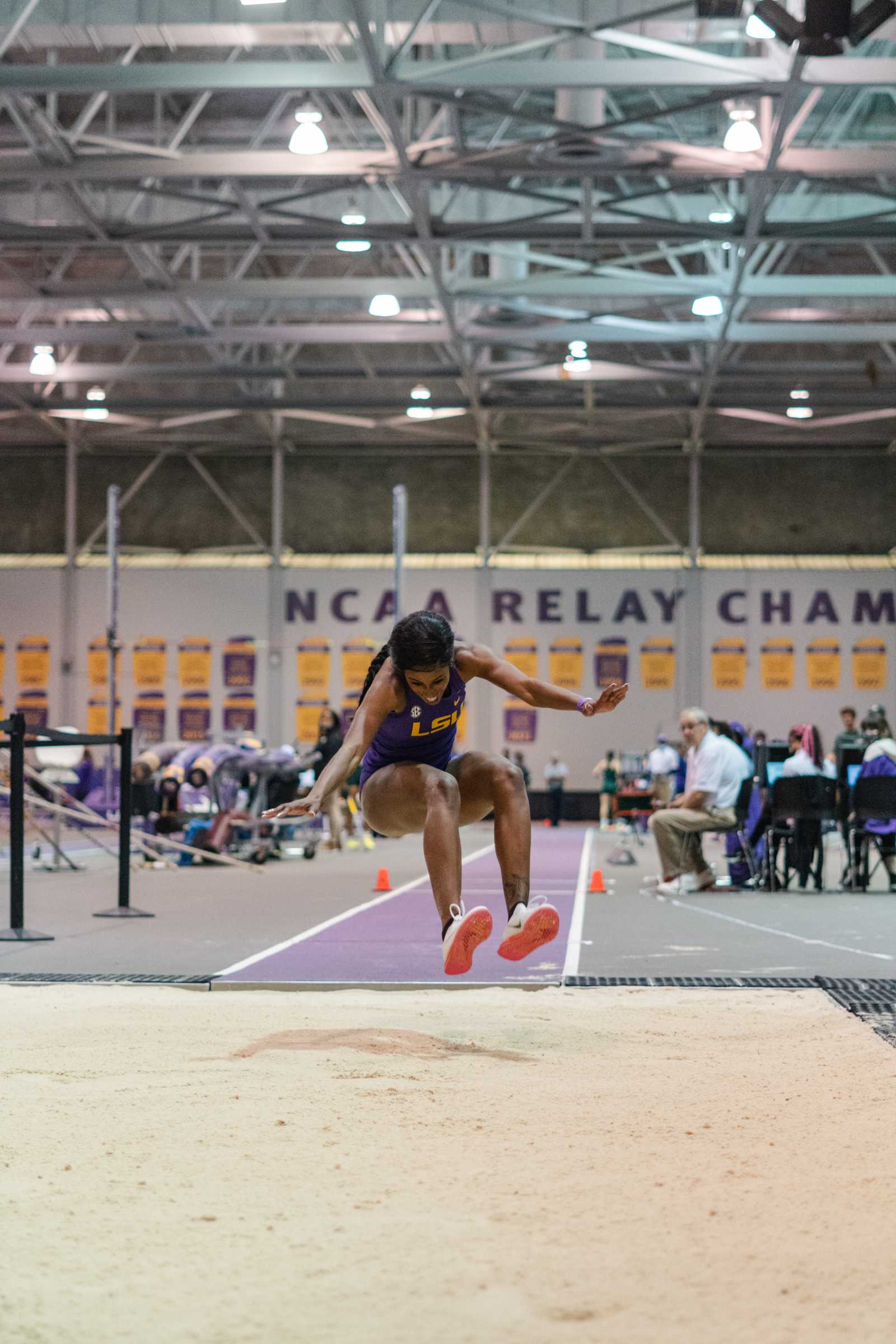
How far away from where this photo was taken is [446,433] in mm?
32000

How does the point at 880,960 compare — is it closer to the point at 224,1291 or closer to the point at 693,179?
the point at 224,1291

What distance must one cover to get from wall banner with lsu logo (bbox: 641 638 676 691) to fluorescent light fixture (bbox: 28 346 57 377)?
1375 centimetres

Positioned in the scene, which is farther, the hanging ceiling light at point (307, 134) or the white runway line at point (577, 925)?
the hanging ceiling light at point (307, 134)

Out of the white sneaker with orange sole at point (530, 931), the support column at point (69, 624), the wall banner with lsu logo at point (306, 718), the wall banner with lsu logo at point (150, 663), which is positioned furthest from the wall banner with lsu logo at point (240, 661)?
the white sneaker with orange sole at point (530, 931)

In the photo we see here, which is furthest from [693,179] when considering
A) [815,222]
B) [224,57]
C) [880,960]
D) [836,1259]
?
[836,1259]

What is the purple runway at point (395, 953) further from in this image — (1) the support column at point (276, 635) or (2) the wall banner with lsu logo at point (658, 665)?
(1) the support column at point (276, 635)

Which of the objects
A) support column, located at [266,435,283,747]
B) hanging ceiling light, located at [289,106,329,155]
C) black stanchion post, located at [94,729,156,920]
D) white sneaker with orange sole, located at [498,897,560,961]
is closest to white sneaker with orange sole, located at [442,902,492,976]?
white sneaker with orange sole, located at [498,897,560,961]

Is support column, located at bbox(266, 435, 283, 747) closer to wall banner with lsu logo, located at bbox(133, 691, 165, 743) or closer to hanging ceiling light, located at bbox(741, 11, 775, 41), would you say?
wall banner with lsu logo, located at bbox(133, 691, 165, 743)

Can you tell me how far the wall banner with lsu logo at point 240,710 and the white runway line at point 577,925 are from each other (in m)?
15.0

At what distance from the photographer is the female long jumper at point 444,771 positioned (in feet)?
17.0

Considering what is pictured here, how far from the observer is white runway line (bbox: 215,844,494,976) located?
7.53 m

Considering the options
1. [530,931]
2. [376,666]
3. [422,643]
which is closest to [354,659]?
[376,666]

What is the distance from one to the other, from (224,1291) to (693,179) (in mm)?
19119

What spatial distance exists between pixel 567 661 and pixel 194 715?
8399 millimetres
